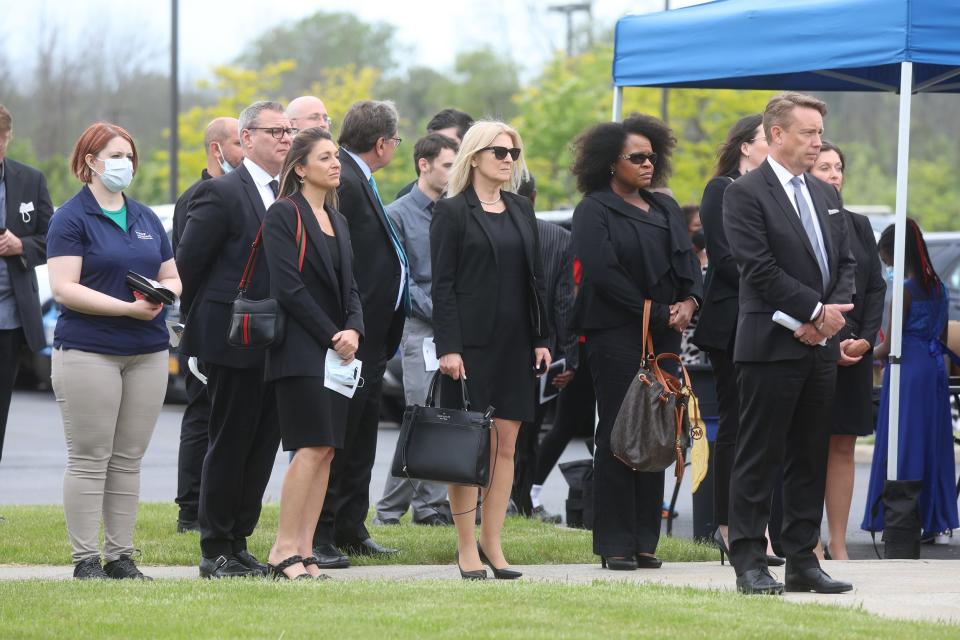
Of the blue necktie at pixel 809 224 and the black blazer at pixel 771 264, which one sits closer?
the black blazer at pixel 771 264

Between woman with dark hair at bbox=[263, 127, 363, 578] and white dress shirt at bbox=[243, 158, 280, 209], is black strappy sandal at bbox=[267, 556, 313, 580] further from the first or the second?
white dress shirt at bbox=[243, 158, 280, 209]

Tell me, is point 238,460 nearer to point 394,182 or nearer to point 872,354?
point 872,354

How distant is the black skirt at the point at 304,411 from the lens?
6582 millimetres

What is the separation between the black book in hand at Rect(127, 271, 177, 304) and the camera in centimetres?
661

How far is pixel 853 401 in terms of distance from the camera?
26.1 feet

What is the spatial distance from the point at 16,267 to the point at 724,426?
4.05 metres

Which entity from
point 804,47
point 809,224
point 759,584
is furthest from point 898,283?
point 759,584

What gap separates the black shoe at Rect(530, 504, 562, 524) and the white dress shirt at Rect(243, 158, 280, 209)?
11.1ft

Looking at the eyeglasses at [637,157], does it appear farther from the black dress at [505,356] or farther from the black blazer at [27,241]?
the black blazer at [27,241]

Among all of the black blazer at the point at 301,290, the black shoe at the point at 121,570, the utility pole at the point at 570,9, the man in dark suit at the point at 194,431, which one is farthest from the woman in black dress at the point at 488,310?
the utility pole at the point at 570,9

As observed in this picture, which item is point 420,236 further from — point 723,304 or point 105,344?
point 105,344

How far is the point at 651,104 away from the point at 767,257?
28574 mm

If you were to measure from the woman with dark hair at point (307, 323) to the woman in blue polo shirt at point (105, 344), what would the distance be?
0.61 meters

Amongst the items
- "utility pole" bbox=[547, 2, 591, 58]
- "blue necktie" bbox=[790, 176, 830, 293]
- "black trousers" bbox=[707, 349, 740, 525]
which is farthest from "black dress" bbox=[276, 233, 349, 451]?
"utility pole" bbox=[547, 2, 591, 58]
